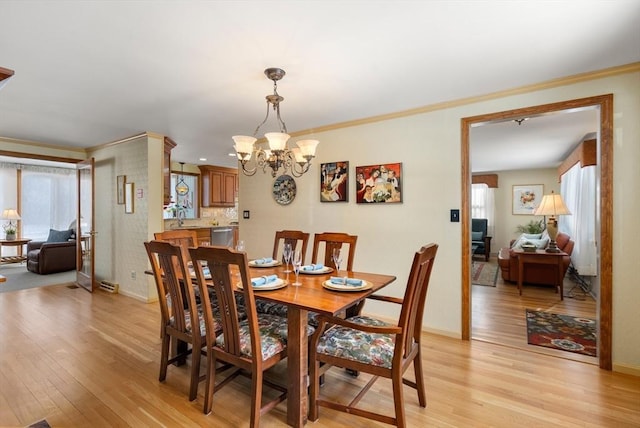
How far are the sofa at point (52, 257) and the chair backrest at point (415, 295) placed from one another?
7109 mm

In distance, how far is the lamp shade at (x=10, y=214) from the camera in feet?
22.7

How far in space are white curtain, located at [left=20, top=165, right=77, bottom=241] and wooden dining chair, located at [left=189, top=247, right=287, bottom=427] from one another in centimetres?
774

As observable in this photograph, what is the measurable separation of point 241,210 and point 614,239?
420 centimetres

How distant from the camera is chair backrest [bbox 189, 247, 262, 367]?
164 centimetres

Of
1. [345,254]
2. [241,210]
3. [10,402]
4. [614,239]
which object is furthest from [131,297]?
[614,239]

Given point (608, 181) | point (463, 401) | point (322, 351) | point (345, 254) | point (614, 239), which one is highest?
point (608, 181)

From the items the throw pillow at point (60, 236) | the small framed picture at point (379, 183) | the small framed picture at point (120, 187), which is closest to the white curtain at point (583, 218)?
the small framed picture at point (379, 183)

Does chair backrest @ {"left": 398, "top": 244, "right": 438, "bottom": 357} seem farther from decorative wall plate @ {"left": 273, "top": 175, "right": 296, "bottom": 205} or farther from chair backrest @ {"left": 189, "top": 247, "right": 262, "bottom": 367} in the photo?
decorative wall plate @ {"left": 273, "top": 175, "right": 296, "bottom": 205}

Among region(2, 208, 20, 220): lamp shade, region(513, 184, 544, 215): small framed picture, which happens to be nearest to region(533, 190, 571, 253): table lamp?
region(513, 184, 544, 215): small framed picture

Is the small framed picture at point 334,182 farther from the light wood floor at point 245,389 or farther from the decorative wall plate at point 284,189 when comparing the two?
the light wood floor at point 245,389

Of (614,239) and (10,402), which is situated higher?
(614,239)

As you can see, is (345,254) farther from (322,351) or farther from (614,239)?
(614,239)

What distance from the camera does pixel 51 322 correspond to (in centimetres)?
347

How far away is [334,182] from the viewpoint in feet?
12.6
